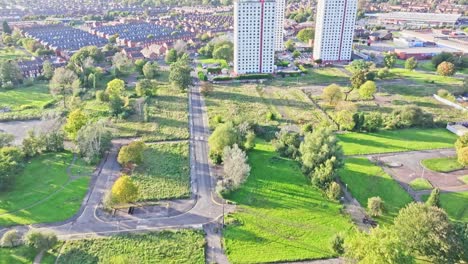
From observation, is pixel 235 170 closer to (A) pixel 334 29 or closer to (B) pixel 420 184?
(B) pixel 420 184

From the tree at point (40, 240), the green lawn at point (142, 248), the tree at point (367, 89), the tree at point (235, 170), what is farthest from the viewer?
the tree at point (367, 89)

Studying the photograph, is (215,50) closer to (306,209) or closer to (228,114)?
(228,114)

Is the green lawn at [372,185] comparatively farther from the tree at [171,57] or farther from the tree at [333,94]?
the tree at [171,57]

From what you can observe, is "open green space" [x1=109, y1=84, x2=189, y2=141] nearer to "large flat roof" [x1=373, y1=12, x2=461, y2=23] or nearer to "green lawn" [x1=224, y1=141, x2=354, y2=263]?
"green lawn" [x1=224, y1=141, x2=354, y2=263]

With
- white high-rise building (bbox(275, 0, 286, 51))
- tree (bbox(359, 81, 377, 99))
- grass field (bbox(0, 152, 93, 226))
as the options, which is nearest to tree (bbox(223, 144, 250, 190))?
grass field (bbox(0, 152, 93, 226))

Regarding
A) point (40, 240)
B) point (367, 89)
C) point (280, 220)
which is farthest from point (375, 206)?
point (367, 89)

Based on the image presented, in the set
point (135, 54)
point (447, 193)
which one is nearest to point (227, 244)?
point (447, 193)

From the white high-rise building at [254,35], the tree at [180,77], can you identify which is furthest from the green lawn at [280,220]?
the white high-rise building at [254,35]
